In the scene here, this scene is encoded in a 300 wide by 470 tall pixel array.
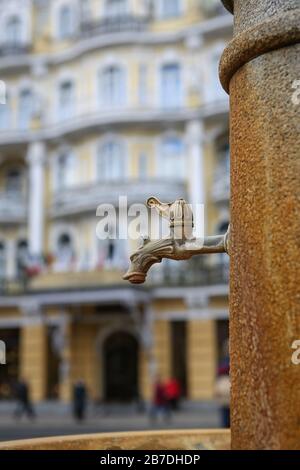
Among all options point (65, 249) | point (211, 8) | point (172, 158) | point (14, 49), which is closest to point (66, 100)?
point (14, 49)

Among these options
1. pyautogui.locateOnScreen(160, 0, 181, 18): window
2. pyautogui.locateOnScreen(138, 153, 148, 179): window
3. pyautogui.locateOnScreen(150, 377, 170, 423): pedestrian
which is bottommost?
pyautogui.locateOnScreen(150, 377, 170, 423): pedestrian

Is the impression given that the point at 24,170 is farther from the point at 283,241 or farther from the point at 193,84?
the point at 283,241

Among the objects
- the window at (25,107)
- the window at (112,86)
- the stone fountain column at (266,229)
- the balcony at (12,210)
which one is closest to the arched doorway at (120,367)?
the balcony at (12,210)

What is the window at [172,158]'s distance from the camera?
1195 inches

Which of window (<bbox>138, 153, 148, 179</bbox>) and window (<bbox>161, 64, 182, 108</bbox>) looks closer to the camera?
window (<bbox>138, 153, 148, 179</bbox>)

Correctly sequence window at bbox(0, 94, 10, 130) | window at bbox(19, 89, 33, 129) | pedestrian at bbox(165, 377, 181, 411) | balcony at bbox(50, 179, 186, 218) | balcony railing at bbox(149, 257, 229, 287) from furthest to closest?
window at bbox(0, 94, 10, 130)
window at bbox(19, 89, 33, 129)
balcony at bbox(50, 179, 186, 218)
balcony railing at bbox(149, 257, 229, 287)
pedestrian at bbox(165, 377, 181, 411)

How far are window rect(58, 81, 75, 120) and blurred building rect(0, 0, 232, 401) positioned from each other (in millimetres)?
43

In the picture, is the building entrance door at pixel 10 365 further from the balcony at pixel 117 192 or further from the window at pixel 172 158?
the window at pixel 172 158

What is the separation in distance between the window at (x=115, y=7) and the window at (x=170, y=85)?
9.99ft

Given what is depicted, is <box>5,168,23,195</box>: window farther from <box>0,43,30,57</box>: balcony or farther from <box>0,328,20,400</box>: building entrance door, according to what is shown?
<box>0,328,20,400</box>: building entrance door

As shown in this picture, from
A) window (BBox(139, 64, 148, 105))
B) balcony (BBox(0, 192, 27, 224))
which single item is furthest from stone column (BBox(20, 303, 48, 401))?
window (BBox(139, 64, 148, 105))

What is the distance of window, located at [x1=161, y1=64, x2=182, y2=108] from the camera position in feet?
101

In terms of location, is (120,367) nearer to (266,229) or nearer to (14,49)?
(14,49)

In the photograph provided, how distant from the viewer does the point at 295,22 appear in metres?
3.10
